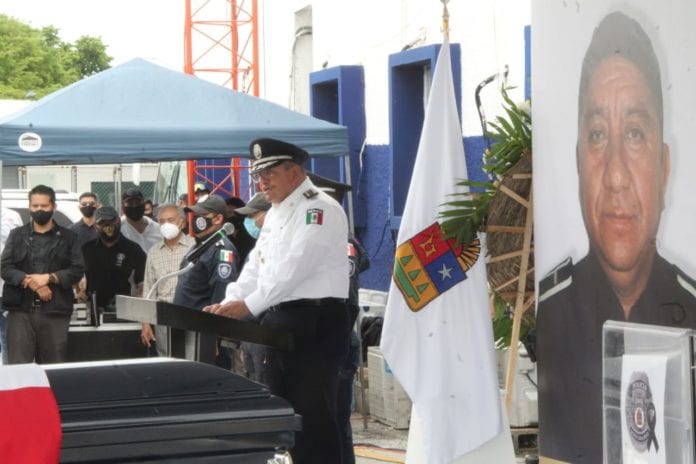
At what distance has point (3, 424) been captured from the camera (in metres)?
3.54

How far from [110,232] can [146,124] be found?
2520 mm

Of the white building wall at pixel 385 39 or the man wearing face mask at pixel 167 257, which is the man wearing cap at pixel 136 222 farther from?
the man wearing face mask at pixel 167 257

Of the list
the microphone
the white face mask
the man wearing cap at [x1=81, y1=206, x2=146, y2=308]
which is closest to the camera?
the microphone

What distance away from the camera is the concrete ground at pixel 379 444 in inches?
395

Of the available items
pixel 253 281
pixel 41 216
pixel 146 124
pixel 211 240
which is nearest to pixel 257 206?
pixel 146 124

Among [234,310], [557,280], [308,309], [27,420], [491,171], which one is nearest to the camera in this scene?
[27,420]

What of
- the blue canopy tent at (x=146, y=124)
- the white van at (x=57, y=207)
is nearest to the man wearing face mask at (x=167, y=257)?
the blue canopy tent at (x=146, y=124)

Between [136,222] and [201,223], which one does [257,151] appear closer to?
[201,223]

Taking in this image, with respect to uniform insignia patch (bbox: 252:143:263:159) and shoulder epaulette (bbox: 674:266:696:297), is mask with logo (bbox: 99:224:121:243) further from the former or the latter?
shoulder epaulette (bbox: 674:266:696:297)

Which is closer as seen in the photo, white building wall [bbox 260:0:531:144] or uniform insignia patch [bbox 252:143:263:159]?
uniform insignia patch [bbox 252:143:263:159]

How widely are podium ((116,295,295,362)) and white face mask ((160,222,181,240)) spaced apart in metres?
4.88

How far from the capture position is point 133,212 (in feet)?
50.6

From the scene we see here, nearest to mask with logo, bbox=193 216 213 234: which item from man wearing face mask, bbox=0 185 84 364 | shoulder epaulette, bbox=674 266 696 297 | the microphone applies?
man wearing face mask, bbox=0 185 84 364

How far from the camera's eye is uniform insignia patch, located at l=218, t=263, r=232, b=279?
33.6 feet
